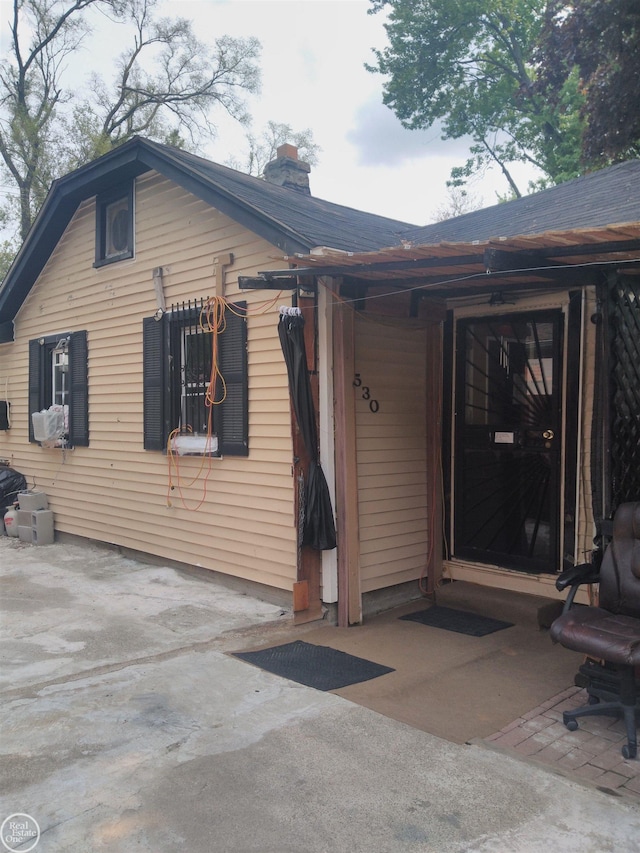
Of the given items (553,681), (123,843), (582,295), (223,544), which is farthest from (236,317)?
(123,843)

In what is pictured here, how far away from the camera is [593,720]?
3699mm

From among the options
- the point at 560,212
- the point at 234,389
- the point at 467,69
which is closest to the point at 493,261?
the point at 560,212

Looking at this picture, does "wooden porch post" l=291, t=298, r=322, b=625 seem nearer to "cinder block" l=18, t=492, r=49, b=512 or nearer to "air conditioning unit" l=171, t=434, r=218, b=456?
"air conditioning unit" l=171, t=434, r=218, b=456

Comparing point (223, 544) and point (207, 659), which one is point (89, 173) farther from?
point (207, 659)

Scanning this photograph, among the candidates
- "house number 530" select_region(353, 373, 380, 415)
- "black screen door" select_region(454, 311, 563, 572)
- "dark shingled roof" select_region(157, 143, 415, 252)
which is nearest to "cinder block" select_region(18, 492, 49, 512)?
"dark shingled roof" select_region(157, 143, 415, 252)

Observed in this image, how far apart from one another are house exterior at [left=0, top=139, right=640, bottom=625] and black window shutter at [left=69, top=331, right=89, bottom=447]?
58 cm

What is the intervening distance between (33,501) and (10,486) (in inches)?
37.2

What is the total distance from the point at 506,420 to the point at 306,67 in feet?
26.3

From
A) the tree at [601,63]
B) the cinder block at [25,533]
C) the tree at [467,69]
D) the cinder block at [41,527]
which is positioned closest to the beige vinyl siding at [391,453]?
the cinder block at [41,527]

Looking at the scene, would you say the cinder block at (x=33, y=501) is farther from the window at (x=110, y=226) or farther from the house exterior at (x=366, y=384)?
the window at (x=110, y=226)

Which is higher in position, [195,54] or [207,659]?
[195,54]

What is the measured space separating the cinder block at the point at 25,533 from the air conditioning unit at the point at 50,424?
3.64 ft

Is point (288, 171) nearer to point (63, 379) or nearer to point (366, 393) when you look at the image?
point (63, 379)

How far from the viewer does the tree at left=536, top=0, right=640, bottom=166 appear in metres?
10.9
